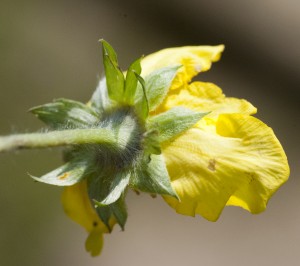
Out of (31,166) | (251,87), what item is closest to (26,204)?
(31,166)

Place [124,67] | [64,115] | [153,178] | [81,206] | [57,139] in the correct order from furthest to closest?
1. [124,67]
2. [81,206]
3. [64,115]
4. [153,178]
5. [57,139]

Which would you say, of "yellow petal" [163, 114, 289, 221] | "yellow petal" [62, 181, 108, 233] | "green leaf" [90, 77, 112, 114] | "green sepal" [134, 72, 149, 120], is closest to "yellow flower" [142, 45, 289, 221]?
"yellow petal" [163, 114, 289, 221]

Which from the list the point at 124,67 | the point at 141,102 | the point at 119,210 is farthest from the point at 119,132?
the point at 124,67

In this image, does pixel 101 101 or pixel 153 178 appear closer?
pixel 153 178

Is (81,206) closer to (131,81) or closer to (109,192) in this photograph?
(109,192)

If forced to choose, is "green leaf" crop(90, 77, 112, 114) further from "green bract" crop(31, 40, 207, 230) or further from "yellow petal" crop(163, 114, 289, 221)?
"yellow petal" crop(163, 114, 289, 221)

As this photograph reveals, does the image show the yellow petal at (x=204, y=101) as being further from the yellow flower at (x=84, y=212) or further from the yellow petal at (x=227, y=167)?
the yellow flower at (x=84, y=212)
